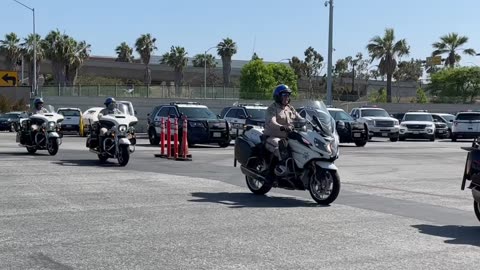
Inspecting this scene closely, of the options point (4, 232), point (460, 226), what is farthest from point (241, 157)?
point (4, 232)

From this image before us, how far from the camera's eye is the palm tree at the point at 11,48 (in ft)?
299

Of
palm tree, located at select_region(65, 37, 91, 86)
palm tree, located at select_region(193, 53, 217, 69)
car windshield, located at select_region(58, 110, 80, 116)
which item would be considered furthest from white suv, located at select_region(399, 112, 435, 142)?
palm tree, located at select_region(193, 53, 217, 69)

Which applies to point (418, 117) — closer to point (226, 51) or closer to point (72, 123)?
point (72, 123)

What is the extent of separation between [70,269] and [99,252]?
2.57 ft

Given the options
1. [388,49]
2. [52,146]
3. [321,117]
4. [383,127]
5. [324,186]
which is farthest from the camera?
[388,49]

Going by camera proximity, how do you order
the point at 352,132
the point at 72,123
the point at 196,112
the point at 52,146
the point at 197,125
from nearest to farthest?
the point at 52,146, the point at 197,125, the point at 196,112, the point at 352,132, the point at 72,123

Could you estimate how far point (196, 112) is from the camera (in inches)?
1182

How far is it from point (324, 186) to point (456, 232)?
268 centimetres

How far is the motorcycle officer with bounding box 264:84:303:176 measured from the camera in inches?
488

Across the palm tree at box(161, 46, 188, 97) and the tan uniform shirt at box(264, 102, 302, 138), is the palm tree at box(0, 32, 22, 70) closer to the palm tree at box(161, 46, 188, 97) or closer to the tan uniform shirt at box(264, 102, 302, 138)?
the palm tree at box(161, 46, 188, 97)

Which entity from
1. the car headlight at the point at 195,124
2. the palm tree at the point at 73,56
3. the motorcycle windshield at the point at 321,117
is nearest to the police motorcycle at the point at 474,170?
the motorcycle windshield at the point at 321,117

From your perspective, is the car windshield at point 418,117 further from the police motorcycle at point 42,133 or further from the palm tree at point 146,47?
the palm tree at point 146,47

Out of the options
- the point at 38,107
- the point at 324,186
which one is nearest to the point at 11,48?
the point at 38,107

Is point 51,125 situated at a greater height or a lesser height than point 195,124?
greater
